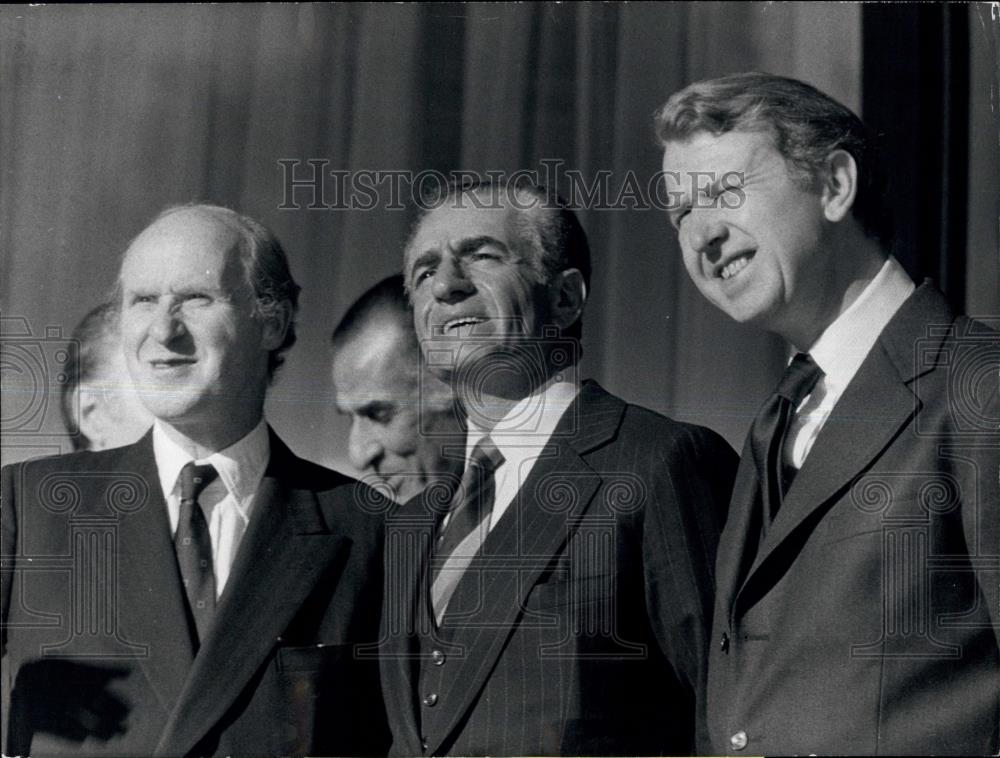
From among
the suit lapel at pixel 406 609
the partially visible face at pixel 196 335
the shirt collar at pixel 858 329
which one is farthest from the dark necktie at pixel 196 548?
the shirt collar at pixel 858 329

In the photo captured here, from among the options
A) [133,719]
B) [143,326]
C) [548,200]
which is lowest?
[133,719]

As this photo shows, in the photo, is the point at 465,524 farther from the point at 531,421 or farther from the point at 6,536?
the point at 6,536

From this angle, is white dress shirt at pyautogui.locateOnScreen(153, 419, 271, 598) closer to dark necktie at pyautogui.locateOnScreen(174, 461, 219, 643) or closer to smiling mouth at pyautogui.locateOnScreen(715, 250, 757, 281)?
dark necktie at pyautogui.locateOnScreen(174, 461, 219, 643)

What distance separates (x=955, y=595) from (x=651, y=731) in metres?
0.89

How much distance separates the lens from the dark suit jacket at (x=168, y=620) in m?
4.07

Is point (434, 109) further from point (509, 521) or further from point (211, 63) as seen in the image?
point (509, 521)

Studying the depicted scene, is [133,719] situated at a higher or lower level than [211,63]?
lower

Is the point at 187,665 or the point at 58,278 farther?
the point at 58,278

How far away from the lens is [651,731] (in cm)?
400

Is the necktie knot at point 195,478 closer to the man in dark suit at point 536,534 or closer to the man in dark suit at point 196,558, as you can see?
the man in dark suit at point 196,558

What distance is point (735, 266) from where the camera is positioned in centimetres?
421

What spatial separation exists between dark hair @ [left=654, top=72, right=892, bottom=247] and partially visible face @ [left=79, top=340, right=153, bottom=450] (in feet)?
5.52

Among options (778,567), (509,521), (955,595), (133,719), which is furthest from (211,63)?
(955,595)
